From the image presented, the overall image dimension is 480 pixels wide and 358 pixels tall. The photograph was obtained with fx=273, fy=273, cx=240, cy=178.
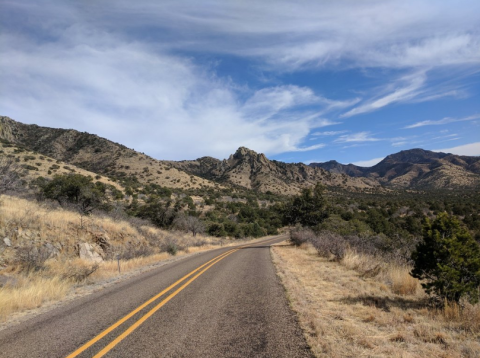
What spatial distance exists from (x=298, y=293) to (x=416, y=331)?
3239 mm

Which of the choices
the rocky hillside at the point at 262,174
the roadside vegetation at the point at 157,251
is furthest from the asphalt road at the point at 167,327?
the rocky hillside at the point at 262,174

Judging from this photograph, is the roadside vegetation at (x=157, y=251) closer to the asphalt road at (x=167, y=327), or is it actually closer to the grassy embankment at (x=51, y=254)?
the grassy embankment at (x=51, y=254)

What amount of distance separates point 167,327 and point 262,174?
394ft

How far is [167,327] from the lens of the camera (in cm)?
536

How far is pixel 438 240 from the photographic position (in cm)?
622

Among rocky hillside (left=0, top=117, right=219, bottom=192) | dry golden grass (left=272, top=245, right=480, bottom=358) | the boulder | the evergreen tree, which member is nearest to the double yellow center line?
dry golden grass (left=272, top=245, right=480, bottom=358)

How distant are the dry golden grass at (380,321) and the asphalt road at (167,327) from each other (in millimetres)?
458

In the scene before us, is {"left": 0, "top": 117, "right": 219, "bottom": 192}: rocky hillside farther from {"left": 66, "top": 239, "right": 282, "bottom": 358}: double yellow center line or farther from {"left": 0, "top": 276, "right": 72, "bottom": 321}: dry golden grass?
{"left": 66, "top": 239, "right": 282, "bottom": 358}: double yellow center line

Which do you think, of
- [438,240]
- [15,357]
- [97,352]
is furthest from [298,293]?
[15,357]

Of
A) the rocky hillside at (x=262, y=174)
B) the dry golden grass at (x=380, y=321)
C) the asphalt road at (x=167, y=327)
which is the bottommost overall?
the dry golden grass at (x=380, y=321)

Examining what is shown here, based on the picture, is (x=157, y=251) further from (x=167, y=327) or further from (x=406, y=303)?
(x=406, y=303)

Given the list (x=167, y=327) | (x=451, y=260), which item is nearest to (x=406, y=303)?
(x=451, y=260)

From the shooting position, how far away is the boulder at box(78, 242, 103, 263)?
562 inches

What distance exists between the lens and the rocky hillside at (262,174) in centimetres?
11750
